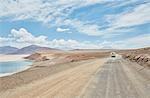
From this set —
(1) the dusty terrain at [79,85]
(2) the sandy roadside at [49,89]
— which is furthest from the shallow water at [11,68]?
(2) the sandy roadside at [49,89]

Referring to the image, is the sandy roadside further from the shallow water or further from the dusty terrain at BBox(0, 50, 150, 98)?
the shallow water

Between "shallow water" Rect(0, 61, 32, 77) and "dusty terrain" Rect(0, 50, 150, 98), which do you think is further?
"shallow water" Rect(0, 61, 32, 77)

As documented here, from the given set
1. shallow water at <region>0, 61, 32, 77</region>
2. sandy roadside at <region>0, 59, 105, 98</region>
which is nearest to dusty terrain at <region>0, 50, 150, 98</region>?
sandy roadside at <region>0, 59, 105, 98</region>

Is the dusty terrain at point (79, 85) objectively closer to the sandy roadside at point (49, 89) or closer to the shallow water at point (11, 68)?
the sandy roadside at point (49, 89)

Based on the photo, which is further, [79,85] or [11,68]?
[11,68]

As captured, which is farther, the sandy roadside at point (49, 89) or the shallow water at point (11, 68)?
the shallow water at point (11, 68)

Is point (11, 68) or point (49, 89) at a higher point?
point (49, 89)

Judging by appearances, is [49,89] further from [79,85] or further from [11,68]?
[11,68]

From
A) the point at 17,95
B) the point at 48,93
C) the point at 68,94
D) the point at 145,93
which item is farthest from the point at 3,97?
the point at 145,93

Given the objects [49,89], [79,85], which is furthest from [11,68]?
[49,89]

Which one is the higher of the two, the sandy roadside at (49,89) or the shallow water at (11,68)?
the sandy roadside at (49,89)

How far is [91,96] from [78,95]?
0.72 meters

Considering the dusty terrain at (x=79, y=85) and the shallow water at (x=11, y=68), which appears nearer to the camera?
the dusty terrain at (x=79, y=85)

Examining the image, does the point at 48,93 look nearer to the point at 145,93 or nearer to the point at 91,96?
the point at 91,96
